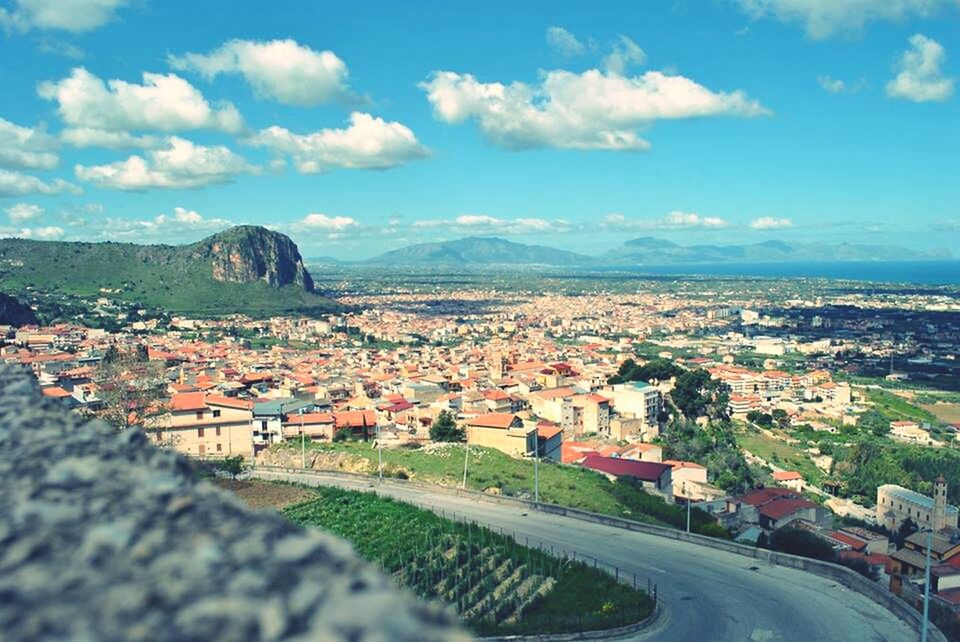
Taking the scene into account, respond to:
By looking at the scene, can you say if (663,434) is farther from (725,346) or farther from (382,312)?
(382,312)

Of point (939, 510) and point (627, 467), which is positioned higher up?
point (627, 467)

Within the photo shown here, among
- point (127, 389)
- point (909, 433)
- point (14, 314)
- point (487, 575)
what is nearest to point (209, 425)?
point (127, 389)

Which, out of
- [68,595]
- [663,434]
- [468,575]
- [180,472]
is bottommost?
[663,434]

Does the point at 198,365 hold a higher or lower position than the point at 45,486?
lower

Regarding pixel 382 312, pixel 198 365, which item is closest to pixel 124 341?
pixel 198 365

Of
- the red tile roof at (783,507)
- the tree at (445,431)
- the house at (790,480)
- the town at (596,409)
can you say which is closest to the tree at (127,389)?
the town at (596,409)

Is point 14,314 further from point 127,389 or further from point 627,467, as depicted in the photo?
point 627,467
